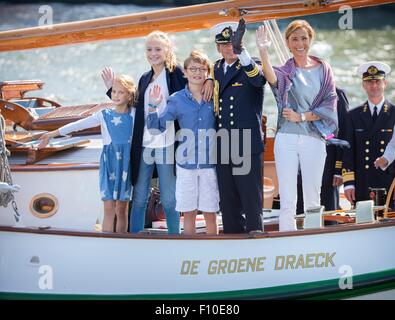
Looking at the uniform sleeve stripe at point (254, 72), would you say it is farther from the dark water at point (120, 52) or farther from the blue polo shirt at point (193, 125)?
the dark water at point (120, 52)

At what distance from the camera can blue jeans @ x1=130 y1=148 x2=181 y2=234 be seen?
A: 775 cm

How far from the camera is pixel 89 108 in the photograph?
943 centimetres

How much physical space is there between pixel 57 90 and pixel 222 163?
15.6m

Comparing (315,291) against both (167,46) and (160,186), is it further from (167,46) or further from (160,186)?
(167,46)

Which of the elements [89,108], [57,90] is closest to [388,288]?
[89,108]

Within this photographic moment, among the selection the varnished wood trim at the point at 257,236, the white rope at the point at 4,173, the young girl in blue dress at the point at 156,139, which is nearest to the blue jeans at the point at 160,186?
the young girl in blue dress at the point at 156,139

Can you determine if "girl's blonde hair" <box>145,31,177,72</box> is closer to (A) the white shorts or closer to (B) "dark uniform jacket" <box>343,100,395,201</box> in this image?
(A) the white shorts

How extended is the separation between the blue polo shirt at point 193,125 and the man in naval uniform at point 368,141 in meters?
1.31

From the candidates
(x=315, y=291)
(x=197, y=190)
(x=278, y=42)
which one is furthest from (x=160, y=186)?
(x=278, y=42)

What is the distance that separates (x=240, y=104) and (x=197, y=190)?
0.69 m

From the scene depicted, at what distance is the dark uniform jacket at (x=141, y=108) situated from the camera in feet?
25.4

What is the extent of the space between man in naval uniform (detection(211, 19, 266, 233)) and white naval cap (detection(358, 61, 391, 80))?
1001 mm

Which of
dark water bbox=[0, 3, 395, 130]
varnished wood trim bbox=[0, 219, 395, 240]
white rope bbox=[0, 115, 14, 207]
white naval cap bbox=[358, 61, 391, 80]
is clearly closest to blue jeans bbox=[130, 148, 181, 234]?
varnished wood trim bbox=[0, 219, 395, 240]
